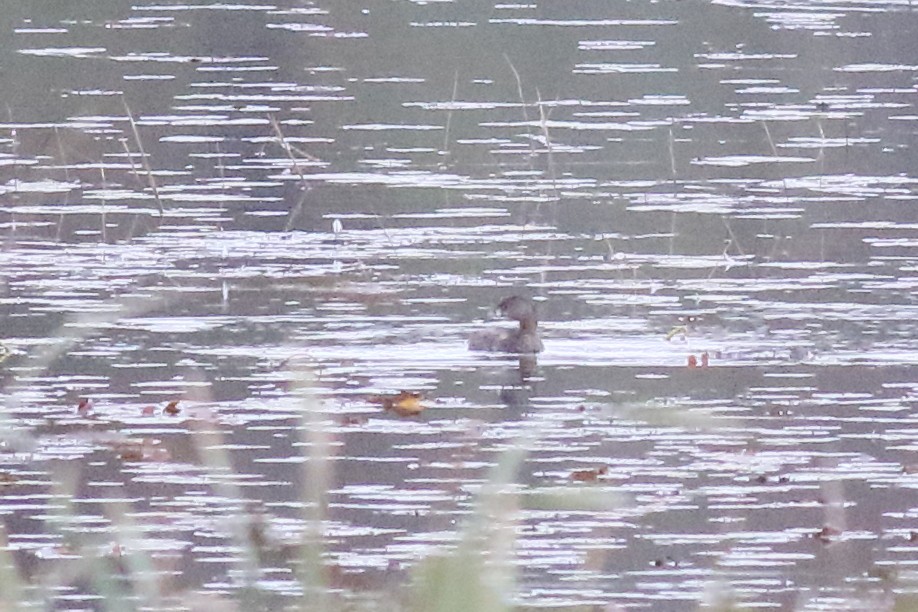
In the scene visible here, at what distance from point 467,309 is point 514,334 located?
79 centimetres

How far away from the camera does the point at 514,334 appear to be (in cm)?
856

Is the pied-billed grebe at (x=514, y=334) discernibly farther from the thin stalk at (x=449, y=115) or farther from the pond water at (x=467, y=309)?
the thin stalk at (x=449, y=115)

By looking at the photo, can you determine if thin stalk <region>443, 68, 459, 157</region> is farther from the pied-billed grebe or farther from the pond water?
the pied-billed grebe

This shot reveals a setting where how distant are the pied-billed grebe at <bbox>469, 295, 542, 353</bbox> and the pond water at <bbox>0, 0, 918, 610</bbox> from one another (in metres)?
0.06

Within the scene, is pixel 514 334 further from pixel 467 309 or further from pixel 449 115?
pixel 449 115

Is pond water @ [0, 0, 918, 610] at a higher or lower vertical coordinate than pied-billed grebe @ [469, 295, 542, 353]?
lower

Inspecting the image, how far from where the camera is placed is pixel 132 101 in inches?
568

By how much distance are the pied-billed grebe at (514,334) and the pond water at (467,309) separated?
0.06 m

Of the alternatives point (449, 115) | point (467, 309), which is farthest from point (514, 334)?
point (449, 115)

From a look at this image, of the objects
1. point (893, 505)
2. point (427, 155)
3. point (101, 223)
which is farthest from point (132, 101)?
point (893, 505)

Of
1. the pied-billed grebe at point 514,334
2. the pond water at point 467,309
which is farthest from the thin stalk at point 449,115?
the pied-billed grebe at point 514,334

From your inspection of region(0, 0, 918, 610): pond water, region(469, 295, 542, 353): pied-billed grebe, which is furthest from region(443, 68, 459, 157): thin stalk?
region(469, 295, 542, 353): pied-billed grebe

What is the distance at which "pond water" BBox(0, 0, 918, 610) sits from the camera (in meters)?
6.73

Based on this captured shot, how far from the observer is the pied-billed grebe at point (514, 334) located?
848cm
